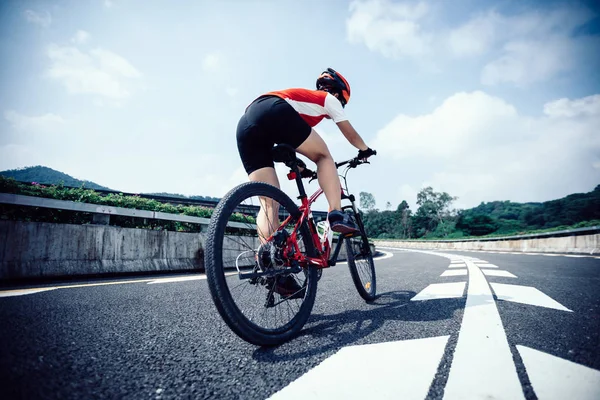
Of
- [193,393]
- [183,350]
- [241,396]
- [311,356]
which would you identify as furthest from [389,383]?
[183,350]

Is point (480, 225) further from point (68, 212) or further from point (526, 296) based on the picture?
point (68, 212)

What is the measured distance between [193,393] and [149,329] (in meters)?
0.94

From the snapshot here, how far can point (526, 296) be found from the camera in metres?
2.71

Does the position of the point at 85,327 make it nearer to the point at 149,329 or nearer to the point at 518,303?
the point at 149,329

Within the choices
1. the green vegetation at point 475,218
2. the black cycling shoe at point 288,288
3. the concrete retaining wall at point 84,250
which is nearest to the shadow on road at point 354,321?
the black cycling shoe at point 288,288

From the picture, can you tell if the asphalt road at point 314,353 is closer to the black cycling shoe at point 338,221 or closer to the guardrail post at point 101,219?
the black cycling shoe at point 338,221

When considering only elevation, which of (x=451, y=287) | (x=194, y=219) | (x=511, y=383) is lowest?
(x=451, y=287)

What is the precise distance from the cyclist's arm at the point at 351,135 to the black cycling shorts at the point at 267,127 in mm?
421

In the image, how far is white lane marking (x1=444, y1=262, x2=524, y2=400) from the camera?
3.15ft

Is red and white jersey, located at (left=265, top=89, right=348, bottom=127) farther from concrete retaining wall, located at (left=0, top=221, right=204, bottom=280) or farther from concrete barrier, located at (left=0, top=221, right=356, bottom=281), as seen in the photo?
concrete retaining wall, located at (left=0, top=221, right=204, bottom=280)

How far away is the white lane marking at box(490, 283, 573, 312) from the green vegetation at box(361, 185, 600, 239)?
79.0 meters

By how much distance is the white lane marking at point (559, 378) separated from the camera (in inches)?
36.9

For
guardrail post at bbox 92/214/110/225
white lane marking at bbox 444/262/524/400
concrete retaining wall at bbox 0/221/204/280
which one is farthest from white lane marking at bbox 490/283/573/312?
guardrail post at bbox 92/214/110/225

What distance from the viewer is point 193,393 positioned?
3.27ft
